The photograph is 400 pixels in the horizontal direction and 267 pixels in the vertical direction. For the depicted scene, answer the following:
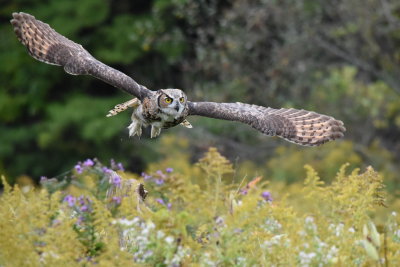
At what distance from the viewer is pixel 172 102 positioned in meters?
7.71

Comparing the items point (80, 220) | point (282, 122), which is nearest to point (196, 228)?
point (80, 220)

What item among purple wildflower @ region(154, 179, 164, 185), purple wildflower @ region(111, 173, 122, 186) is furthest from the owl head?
purple wildflower @ region(111, 173, 122, 186)

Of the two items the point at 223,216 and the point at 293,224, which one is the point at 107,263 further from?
the point at 293,224

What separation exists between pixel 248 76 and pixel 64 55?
325 inches

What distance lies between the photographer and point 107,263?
14.8 ft

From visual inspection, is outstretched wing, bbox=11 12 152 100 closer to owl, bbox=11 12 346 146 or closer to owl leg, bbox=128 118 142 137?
owl, bbox=11 12 346 146

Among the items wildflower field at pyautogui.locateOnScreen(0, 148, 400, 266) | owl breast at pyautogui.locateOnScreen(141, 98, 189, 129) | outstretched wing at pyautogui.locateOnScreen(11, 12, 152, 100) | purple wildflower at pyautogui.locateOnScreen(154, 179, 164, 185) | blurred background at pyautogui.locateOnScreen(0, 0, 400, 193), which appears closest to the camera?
wildflower field at pyautogui.locateOnScreen(0, 148, 400, 266)

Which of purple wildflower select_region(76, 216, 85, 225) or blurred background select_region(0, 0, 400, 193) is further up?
blurred background select_region(0, 0, 400, 193)

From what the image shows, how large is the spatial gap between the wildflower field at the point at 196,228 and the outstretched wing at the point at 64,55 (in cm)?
202

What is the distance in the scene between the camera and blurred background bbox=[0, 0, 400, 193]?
15.8 meters

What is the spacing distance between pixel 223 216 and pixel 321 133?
3251 mm

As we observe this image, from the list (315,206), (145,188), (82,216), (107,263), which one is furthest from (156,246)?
(145,188)

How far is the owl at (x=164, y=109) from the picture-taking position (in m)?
7.87

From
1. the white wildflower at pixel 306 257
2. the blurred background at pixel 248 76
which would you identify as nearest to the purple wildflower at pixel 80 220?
the white wildflower at pixel 306 257
